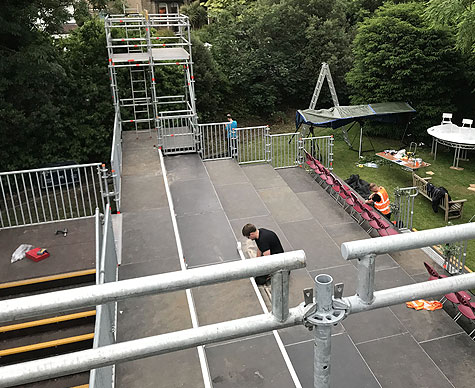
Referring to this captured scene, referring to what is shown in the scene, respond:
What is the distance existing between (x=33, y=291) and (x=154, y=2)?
36076 millimetres

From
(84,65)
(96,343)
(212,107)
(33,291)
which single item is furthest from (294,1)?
(96,343)

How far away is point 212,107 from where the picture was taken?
24328mm

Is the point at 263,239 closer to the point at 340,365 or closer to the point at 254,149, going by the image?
the point at 340,365

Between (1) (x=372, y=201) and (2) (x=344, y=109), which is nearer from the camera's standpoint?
(1) (x=372, y=201)

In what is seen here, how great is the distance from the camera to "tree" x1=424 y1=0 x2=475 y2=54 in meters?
15.4

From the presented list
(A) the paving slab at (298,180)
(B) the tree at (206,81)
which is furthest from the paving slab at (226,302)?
(B) the tree at (206,81)

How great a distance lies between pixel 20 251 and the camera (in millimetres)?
8367

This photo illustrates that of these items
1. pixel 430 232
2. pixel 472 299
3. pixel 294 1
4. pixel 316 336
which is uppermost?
pixel 294 1

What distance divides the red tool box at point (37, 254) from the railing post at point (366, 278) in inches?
301

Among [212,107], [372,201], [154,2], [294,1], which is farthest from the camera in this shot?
[154,2]

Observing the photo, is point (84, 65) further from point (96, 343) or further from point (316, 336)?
point (316, 336)

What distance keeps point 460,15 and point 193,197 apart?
37.9ft

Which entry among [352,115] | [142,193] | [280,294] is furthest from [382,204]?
[280,294]

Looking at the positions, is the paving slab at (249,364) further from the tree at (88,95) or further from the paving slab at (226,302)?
the tree at (88,95)
